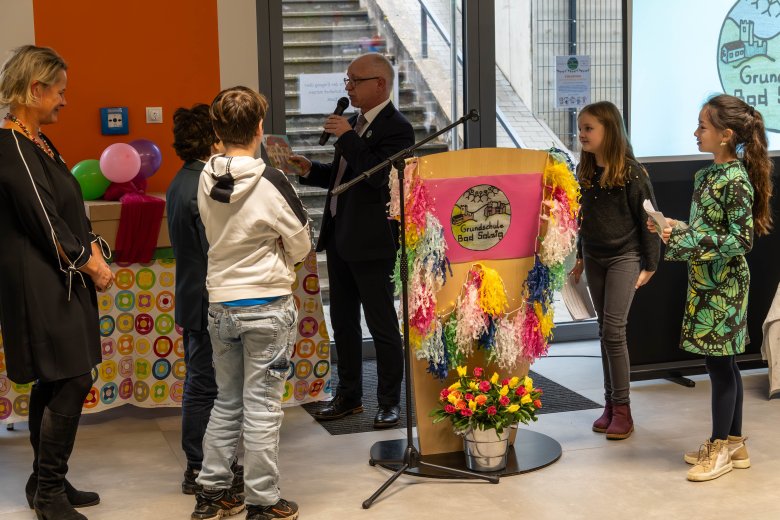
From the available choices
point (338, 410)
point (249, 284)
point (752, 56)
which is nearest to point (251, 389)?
point (249, 284)

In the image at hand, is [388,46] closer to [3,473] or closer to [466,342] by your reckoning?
[466,342]

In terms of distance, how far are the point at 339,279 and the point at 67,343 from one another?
1.56 m

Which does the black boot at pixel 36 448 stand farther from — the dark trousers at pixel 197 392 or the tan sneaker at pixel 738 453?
the tan sneaker at pixel 738 453

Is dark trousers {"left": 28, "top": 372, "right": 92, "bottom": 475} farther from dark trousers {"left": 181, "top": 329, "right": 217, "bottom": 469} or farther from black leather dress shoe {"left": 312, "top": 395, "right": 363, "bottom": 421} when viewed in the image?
black leather dress shoe {"left": 312, "top": 395, "right": 363, "bottom": 421}

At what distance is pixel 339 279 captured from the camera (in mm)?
4559

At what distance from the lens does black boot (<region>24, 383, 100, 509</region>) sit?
338cm

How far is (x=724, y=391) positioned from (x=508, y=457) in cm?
83

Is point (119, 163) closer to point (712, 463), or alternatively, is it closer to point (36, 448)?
point (36, 448)

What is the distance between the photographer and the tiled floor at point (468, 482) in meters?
3.46

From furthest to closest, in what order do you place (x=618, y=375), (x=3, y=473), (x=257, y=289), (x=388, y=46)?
(x=388, y=46), (x=618, y=375), (x=3, y=473), (x=257, y=289)

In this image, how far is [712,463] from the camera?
12.2 ft

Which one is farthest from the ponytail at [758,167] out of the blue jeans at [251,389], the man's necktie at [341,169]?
the blue jeans at [251,389]

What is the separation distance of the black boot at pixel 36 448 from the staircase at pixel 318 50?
2.34 meters

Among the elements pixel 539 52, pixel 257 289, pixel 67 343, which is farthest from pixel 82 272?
pixel 539 52
